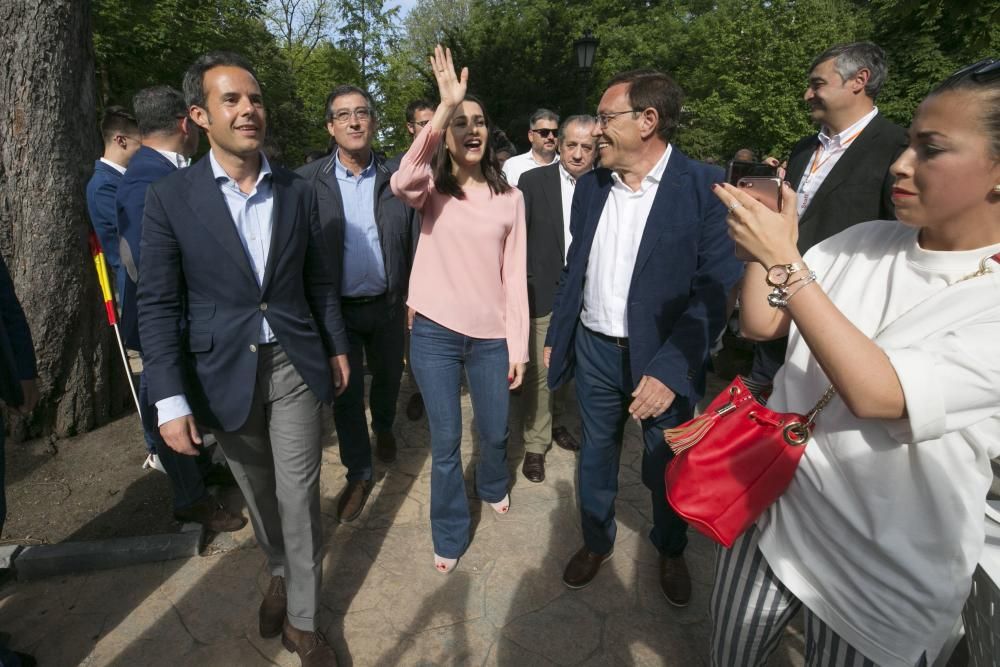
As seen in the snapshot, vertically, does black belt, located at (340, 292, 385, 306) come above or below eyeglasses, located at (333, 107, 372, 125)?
below

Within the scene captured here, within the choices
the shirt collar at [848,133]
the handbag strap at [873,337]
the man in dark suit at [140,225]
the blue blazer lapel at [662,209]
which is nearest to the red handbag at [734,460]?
the handbag strap at [873,337]

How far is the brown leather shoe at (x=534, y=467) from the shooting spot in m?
3.76

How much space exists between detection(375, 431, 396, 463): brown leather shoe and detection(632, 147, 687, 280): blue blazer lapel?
239 cm

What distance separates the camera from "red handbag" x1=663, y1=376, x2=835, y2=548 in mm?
1405

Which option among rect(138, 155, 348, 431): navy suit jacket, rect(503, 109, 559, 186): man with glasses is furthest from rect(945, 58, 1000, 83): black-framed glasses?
rect(503, 109, 559, 186): man with glasses

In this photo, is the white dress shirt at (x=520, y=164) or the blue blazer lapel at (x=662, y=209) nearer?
the blue blazer lapel at (x=662, y=209)

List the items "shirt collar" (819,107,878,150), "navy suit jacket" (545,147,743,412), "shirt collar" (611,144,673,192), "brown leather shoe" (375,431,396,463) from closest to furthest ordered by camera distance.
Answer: "navy suit jacket" (545,147,743,412)
"shirt collar" (611,144,673,192)
"shirt collar" (819,107,878,150)
"brown leather shoe" (375,431,396,463)

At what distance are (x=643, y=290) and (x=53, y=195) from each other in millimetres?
3988

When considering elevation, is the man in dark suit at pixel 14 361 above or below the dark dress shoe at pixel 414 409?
above

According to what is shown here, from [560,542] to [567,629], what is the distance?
616 mm

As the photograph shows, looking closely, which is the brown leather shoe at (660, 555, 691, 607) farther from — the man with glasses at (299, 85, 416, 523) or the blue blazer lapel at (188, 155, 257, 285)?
the blue blazer lapel at (188, 155, 257, 285)

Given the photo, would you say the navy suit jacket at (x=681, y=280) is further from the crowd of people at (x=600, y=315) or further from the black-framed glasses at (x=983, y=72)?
the black-framed glasses at (x=983, y=72)

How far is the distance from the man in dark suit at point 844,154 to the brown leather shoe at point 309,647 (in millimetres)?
2820

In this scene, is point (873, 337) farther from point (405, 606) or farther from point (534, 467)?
point (534, 467)
